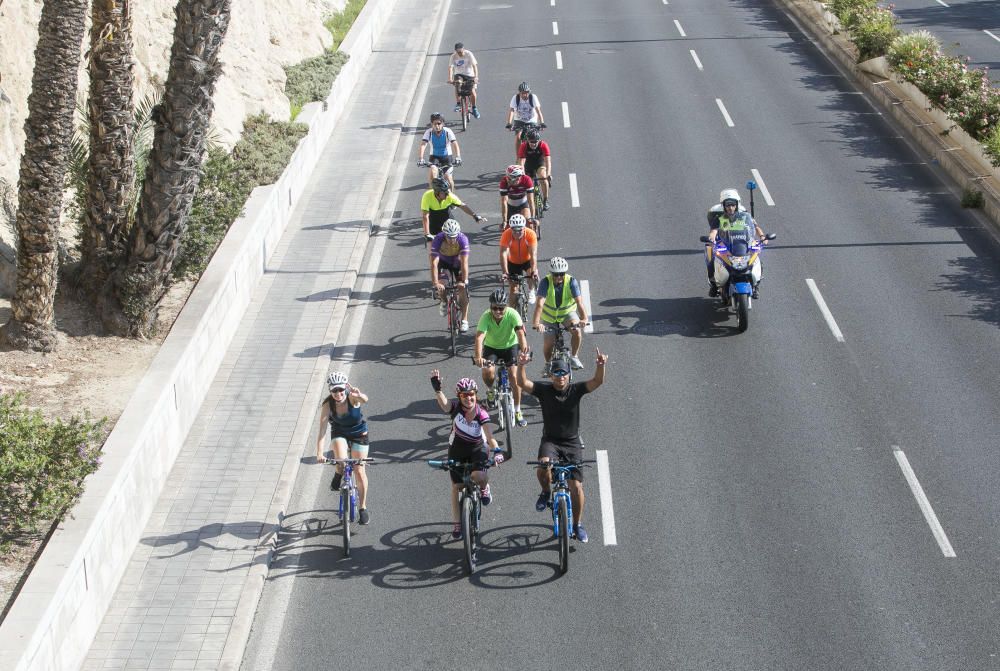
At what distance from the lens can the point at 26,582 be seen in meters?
10.4

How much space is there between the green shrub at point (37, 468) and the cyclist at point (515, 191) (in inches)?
348

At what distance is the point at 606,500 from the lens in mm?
13141

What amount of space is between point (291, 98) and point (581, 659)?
19.4 meters

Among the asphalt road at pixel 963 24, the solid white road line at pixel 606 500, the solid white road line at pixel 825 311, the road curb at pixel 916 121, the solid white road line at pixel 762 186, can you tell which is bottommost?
the solid white road line at pixel 762 186

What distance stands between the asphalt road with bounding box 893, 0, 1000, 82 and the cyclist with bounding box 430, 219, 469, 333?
61.7 feet

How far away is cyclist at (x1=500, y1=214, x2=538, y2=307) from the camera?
16.8 metres

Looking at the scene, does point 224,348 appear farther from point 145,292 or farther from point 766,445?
point 766,445

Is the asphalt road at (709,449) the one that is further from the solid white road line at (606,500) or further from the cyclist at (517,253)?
the cyclist at (517,253)

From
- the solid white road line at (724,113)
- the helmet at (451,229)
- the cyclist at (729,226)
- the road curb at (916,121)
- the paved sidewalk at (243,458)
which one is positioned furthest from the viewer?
the solid white road line at (724,113)

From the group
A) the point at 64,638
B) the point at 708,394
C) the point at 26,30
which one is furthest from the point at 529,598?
the point at 26,30

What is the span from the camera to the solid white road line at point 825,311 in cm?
1741

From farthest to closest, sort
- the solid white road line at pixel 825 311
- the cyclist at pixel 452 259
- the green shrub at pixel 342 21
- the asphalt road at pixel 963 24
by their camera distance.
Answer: the green shrub at pixel 342 21 → the asphalt road at pixel 963 24 → the solid white road line at pixel 825 311 → the cyclist at pixel 452 259

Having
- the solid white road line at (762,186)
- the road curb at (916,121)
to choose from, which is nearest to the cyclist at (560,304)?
the solid white road line at (762,186)

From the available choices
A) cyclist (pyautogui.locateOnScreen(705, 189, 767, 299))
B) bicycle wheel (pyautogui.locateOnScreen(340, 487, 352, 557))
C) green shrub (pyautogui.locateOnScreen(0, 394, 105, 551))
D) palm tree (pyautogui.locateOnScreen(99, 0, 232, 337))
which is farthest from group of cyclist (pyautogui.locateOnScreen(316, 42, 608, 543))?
palm tree (pyautogui.locateOnScreen(99, 0, 232, 337))
